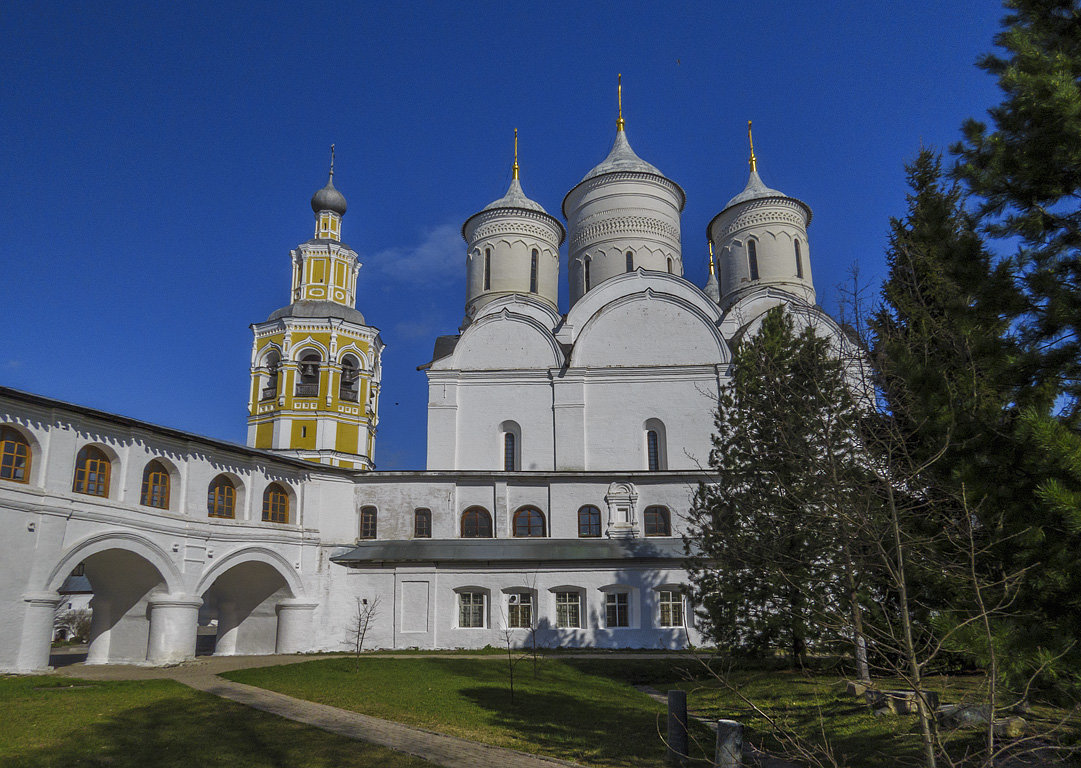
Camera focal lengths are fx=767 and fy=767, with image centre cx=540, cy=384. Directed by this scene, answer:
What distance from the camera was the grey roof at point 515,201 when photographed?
32.6 meters

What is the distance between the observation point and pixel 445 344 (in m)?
28.8

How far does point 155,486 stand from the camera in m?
17.3

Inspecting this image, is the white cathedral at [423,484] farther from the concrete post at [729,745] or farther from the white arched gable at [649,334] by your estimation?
the concrete post at [729,745]

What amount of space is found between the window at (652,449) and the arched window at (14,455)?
54.1 feet

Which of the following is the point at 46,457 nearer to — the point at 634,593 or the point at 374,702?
the point at 374,702

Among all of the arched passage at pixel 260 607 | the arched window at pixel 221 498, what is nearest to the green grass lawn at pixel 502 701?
the arched passage at pixel 260 607

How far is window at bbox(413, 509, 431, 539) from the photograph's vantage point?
73.7ft

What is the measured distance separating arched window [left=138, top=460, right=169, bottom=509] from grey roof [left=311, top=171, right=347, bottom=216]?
1740 cm

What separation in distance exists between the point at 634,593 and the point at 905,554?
1521 cm

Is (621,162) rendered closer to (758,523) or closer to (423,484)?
(423,484)

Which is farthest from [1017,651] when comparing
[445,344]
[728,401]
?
[445,344]

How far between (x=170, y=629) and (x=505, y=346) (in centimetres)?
1311

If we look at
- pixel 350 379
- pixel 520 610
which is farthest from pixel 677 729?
pixel 350 379

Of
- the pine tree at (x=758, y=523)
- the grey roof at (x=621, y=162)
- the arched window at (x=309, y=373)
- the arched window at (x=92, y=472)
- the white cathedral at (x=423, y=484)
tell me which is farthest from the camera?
the grey roof at (x=621, y=162)
